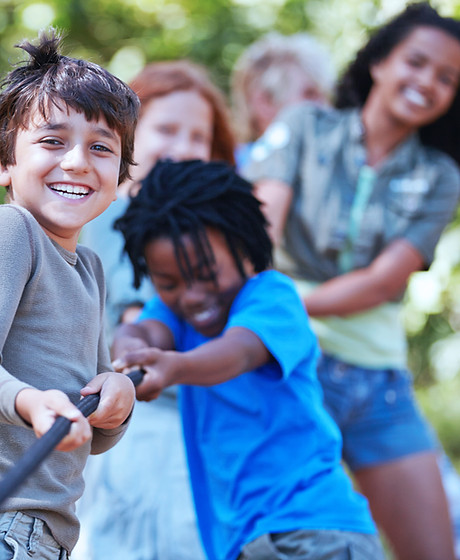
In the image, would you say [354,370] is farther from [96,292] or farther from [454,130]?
[96,292]

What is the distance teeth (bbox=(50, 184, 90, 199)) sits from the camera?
1592 mm

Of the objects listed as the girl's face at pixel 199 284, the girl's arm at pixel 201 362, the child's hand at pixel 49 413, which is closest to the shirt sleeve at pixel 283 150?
the girl's face at pixel 199 284

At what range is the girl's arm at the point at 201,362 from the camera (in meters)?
1.88

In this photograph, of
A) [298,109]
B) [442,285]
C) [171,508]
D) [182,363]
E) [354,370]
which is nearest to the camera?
[182,363]

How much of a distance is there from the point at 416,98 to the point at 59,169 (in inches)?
81.9

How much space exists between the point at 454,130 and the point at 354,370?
106 centimetres

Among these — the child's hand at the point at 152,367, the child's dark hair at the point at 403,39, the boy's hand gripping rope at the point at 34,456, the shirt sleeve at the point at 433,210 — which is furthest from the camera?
the child's dark hair at the point at 403,39

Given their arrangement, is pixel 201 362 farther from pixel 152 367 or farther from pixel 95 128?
pixel 95 128

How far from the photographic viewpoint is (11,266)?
144 centimetres

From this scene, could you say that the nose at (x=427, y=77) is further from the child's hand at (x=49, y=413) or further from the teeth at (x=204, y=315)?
the child's hand at (x=49, y=413)

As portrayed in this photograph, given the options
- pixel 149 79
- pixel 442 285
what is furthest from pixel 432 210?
pixel 442 285

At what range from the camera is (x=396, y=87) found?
11.0 ft

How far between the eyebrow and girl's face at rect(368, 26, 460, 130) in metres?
1.93

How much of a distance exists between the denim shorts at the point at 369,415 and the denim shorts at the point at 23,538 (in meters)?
1.75
